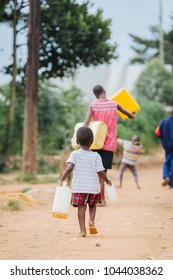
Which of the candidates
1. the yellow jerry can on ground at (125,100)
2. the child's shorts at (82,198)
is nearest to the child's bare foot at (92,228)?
the child's shorts at (82,198)

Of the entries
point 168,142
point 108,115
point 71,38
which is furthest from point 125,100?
point 71,38

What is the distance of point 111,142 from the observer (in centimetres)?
893

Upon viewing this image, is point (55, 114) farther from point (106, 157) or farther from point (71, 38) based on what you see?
point (106, 157)

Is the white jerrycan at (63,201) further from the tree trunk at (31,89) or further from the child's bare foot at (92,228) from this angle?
the tree trunk at (31,89)

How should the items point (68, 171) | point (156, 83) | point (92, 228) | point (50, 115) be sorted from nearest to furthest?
point (68, 171)
point (92, 228)
point (50, 115)
point (156, 83)

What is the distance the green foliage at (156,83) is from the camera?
26.2m

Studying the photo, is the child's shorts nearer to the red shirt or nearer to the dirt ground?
the dirt ground

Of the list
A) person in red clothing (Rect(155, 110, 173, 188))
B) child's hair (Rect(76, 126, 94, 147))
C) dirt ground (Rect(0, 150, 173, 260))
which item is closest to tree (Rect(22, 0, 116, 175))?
person in red clothing (Rect(155, 110, 173, 188))

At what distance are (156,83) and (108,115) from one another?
1763cm

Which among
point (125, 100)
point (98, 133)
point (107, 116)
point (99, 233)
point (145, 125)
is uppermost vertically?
point (125, 100)

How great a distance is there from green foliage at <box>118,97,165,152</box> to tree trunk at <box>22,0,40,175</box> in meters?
4.42

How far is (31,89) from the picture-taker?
1373 centimetres
